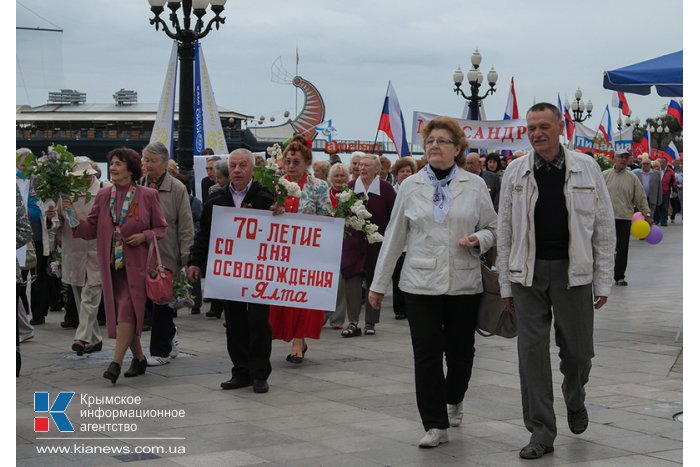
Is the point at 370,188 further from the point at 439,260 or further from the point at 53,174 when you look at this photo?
the point at 439,260

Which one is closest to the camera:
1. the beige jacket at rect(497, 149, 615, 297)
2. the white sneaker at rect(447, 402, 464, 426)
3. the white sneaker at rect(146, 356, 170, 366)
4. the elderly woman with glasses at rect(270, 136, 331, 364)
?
the beige jacket at rect(497, 149, 615, 297)

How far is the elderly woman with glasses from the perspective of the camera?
31.2ft

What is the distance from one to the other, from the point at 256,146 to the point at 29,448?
82.6 meters

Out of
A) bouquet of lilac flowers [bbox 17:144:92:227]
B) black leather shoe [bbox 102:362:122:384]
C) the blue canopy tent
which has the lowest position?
black leather shoe [bbox 102:362:122:384]

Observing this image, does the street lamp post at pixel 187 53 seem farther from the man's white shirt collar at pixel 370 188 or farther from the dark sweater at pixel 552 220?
the dark sweater at pixel 552 220

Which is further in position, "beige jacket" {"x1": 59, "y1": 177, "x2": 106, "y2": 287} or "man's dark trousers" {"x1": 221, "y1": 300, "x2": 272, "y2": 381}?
"beige jacket" {"x1": 59, "y1": 177, "x2": 106, "y2": 287}

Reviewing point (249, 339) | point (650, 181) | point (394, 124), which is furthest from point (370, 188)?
point (650, 181)

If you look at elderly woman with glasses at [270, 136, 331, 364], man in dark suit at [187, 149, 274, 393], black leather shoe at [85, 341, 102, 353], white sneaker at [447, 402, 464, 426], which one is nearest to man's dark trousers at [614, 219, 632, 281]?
elderly woman with glasses at [270, 136, 331, 364]

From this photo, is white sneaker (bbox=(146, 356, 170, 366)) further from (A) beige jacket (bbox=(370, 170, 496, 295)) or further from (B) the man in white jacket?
(B) the man in white jacket

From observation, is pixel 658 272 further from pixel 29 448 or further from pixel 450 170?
A: pixel 29 448

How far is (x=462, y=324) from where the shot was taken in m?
6.79

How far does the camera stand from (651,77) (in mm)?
11062

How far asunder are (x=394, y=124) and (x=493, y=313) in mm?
18241

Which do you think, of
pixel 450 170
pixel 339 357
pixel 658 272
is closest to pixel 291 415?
pixel 450 170
